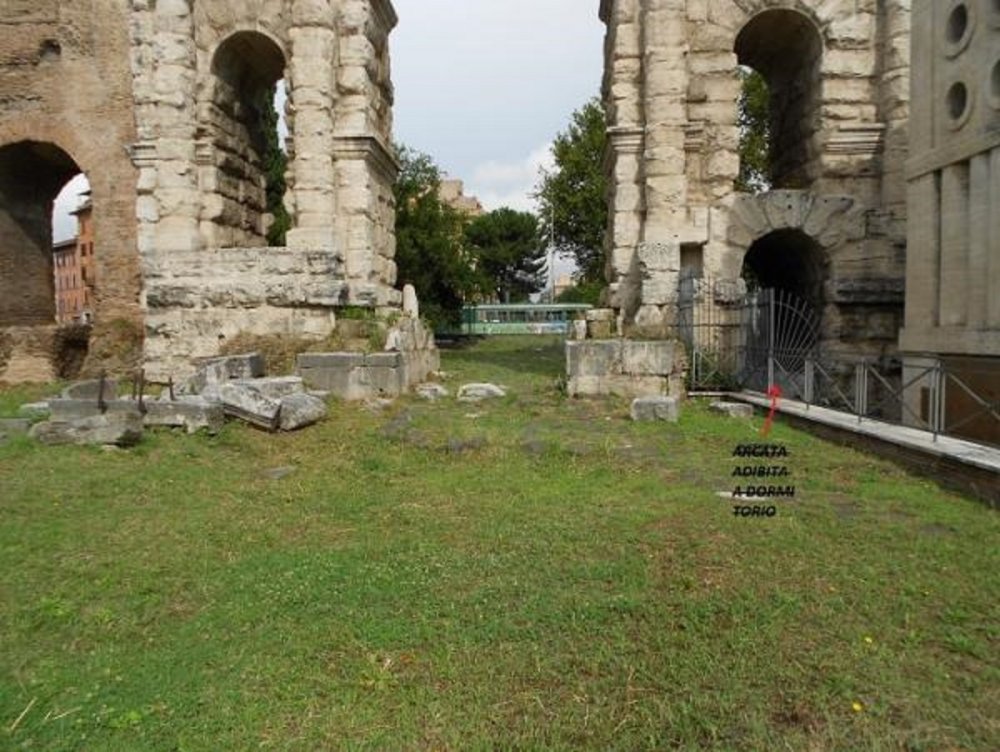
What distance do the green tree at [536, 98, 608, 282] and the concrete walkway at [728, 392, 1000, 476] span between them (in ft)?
80.6

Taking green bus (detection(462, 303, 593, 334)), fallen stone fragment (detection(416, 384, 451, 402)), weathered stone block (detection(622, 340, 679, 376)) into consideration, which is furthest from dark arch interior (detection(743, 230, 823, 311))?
green bus (detection(462, 303, 593, 334))

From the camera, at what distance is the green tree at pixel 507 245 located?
55031mm

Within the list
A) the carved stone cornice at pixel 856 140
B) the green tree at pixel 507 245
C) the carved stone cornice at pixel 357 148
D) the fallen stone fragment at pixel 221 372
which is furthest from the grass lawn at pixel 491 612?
the green tree at pixel 507 245

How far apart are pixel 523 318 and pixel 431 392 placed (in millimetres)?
33123

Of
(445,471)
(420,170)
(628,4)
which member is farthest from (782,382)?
(420,170)

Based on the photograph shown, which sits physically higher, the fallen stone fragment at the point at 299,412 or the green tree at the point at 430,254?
the green tree at the point at 430,254

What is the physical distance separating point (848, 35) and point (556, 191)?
23.1 m

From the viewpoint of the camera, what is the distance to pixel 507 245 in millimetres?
55469

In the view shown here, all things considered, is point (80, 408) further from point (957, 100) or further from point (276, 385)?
point (957, 100)

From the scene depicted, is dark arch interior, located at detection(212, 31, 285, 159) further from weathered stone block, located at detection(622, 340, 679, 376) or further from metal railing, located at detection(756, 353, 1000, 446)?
metal railing, located at detection(756, 353, 1000, 446)

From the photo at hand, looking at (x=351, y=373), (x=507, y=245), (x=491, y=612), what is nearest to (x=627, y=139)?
(x=351, y=373)

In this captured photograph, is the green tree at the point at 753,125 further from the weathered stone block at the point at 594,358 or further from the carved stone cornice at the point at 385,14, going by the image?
the weathered stone block at the point at 594,358

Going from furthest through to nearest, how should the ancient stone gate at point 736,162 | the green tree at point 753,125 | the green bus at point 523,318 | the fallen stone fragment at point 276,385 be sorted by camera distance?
the green bus at point 523,318, the green tree at point 753,125, the ancient stone gate at point 736,162, the fallen stone fragment at point 276,385

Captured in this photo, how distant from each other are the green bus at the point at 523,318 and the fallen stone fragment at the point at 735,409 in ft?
86.5
